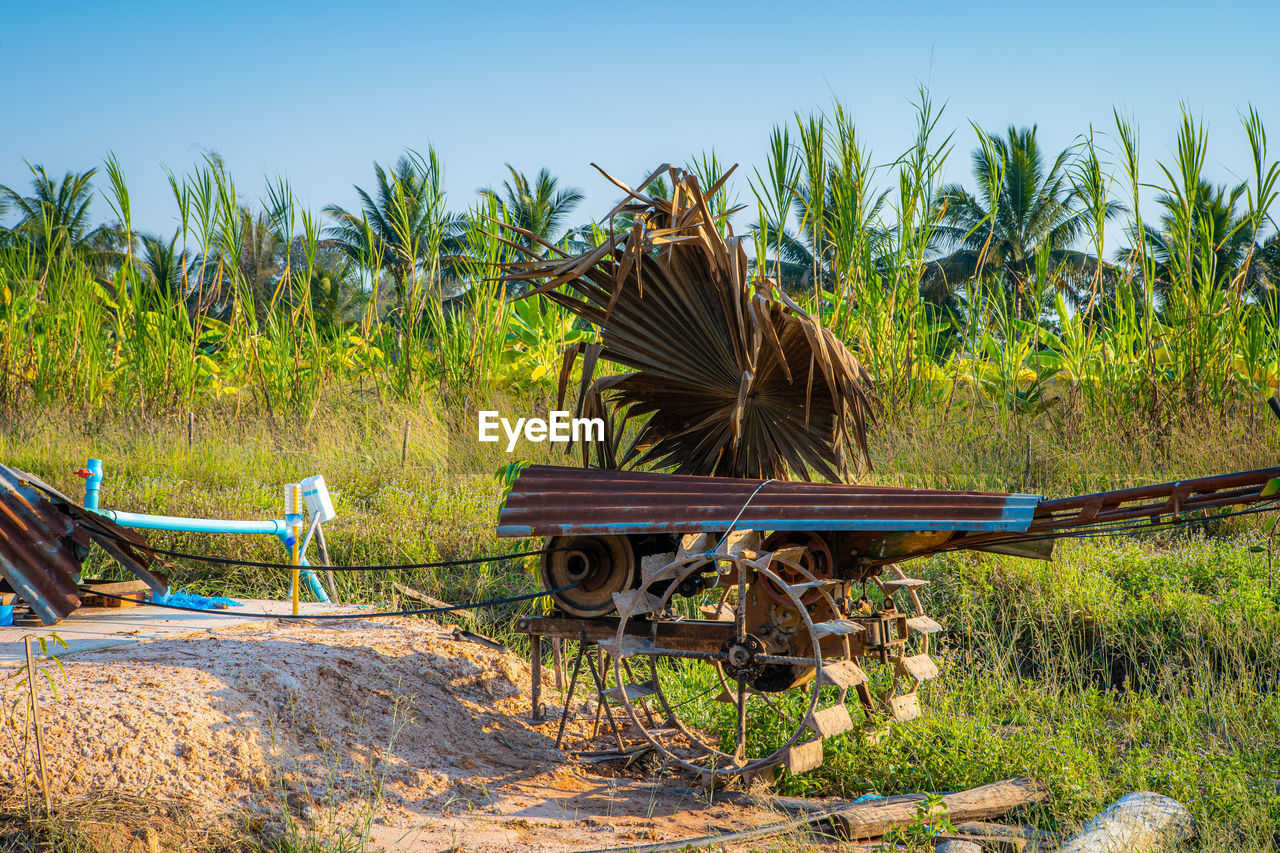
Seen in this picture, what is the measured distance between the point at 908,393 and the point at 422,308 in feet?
17.7

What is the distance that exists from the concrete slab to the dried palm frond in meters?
2.20

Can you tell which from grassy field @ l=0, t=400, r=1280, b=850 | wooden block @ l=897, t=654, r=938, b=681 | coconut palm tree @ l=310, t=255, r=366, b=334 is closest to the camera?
grassy field @ l=0, t=400, r=1280, b=850

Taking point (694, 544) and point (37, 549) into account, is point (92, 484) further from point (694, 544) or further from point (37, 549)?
point (694, 544)

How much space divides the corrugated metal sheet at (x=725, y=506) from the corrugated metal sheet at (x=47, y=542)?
1.91 m

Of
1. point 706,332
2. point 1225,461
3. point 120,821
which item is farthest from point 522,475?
point 1225,461

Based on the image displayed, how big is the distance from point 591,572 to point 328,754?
1395 mm

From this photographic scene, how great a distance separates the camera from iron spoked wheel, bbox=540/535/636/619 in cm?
430

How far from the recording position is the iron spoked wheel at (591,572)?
4297 mm

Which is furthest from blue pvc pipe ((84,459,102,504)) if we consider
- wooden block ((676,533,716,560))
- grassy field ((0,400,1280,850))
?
wooden block ((676,533,716,560))

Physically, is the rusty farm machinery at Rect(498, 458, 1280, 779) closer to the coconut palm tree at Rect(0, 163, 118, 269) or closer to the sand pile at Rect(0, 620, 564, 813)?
the sand pile at Rect(0, 620, 564, 813)

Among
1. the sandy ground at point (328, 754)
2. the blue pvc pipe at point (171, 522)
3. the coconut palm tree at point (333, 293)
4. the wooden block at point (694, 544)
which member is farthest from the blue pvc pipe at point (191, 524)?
the coconut palm tree at point (333, 293)

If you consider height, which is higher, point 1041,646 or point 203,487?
point 203,487

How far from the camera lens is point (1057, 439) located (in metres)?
8.68

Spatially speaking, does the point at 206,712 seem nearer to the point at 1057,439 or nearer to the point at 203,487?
the point at 203,487
